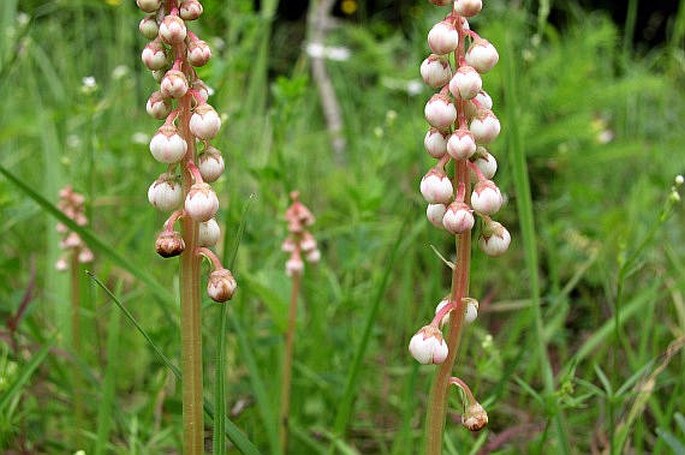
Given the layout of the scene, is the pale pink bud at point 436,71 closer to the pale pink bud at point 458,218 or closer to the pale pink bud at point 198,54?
the pale pink bud at point 458,218

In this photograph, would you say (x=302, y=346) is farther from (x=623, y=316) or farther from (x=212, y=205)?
(x=212, y=205)

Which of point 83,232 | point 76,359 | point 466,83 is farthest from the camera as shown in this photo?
point 76,359

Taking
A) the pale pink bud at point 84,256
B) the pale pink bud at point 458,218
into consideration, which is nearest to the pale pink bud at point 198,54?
the pale pink bud at point 458,218

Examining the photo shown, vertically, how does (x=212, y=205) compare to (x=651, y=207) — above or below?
above

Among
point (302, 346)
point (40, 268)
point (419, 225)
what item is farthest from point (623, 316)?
point (40, 268)

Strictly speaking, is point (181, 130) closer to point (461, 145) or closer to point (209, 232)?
point (209, 232)

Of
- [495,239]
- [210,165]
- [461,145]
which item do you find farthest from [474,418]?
[210,165]
